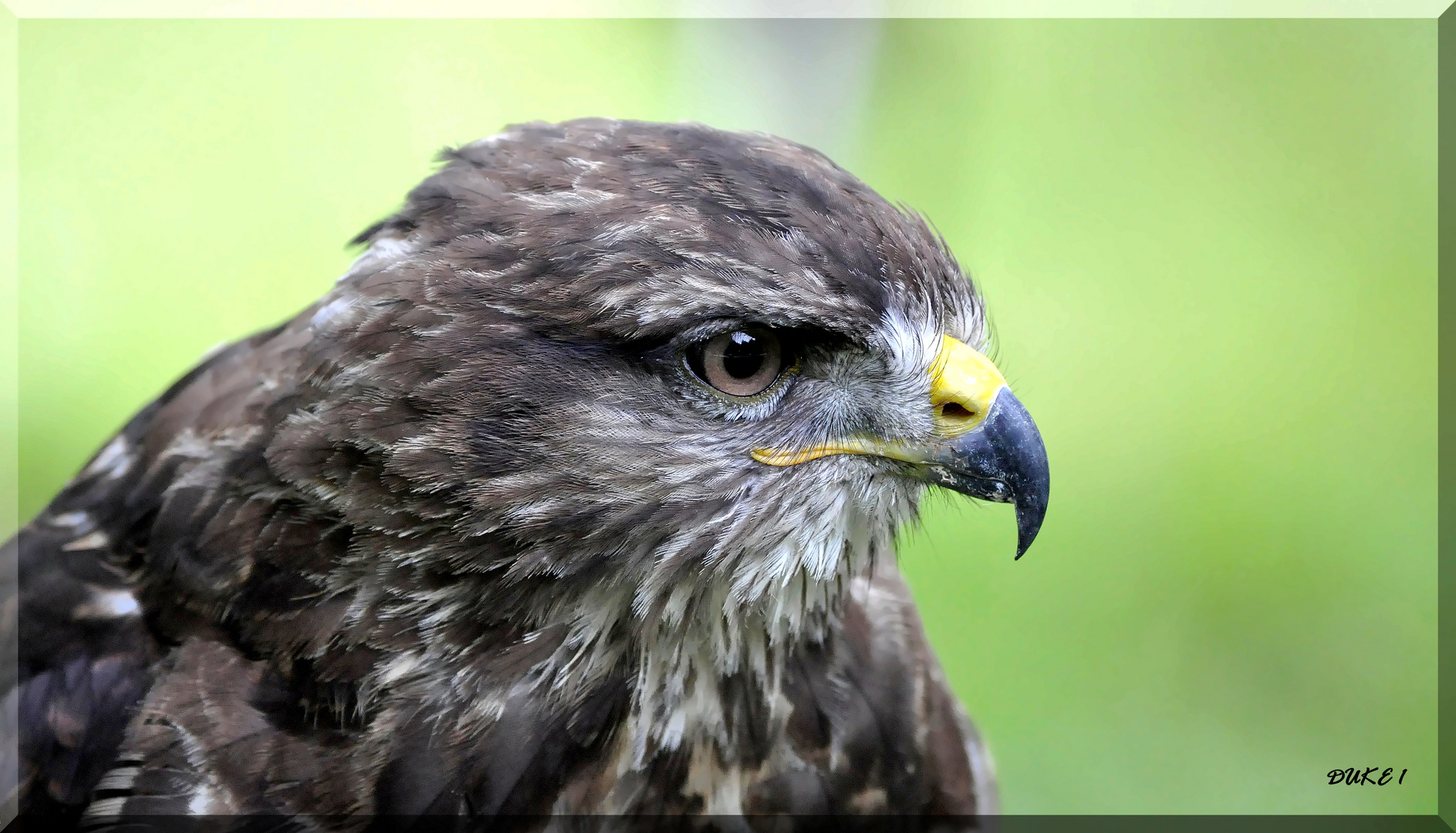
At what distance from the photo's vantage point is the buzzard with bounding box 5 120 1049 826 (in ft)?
5.21

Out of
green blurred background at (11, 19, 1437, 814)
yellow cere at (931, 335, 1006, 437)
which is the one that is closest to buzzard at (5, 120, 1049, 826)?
yellow cere at (931, 335, 1006, 437)

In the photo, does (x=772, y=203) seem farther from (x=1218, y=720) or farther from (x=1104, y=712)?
(x=1218, y=720)

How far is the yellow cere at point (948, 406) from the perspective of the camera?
67.7 inches

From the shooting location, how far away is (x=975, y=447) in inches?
67.6

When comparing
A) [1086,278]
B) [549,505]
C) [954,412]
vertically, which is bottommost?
[549,505]

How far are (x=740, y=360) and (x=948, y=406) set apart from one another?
376 mm

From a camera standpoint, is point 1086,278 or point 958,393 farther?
point 1086,278

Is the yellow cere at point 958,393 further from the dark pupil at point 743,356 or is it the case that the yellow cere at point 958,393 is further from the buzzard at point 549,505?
the dark pupil at point 743,356

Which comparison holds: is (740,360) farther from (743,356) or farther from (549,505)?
(549,505)

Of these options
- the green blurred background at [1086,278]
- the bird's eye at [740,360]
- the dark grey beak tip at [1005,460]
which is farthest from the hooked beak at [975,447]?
the green blurred background at [1086,278]

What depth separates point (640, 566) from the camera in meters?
1.66

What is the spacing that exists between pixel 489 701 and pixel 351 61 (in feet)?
8.10

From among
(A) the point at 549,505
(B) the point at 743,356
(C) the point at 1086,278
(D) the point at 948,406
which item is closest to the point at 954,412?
(D) the point at 948,406

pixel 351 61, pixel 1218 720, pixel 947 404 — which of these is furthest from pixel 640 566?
pixel 1218 720
